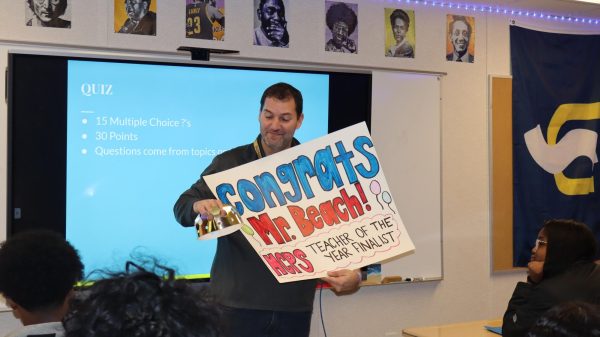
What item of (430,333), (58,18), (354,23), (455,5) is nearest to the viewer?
(430,333)

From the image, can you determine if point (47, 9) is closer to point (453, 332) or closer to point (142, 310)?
point (453, 332)

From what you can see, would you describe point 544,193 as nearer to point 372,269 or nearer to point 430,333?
point 372,269

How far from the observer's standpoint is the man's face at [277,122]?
2662 millimetres

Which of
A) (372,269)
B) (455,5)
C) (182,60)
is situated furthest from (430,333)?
(455,5)

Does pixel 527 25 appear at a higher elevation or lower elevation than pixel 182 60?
higher

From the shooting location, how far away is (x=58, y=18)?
379 cm

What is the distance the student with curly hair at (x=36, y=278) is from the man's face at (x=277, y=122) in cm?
94

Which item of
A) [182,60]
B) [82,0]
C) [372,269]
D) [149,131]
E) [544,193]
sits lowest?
[372,269]

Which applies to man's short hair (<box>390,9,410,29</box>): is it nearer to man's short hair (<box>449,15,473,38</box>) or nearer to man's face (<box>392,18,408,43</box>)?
man's face (<box>392,18,408,43</box>)

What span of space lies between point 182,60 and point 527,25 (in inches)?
106

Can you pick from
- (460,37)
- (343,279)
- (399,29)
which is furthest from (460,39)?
(343,279)

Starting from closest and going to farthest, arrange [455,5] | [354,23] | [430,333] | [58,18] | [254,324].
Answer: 1. [254,324]
2. [430,333]
3. [58,18]
4. [354,23]
5. [455,5]

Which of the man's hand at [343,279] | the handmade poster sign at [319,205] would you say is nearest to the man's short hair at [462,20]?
the handmade poster sign at [319,205]

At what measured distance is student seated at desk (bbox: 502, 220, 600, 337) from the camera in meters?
3.15
